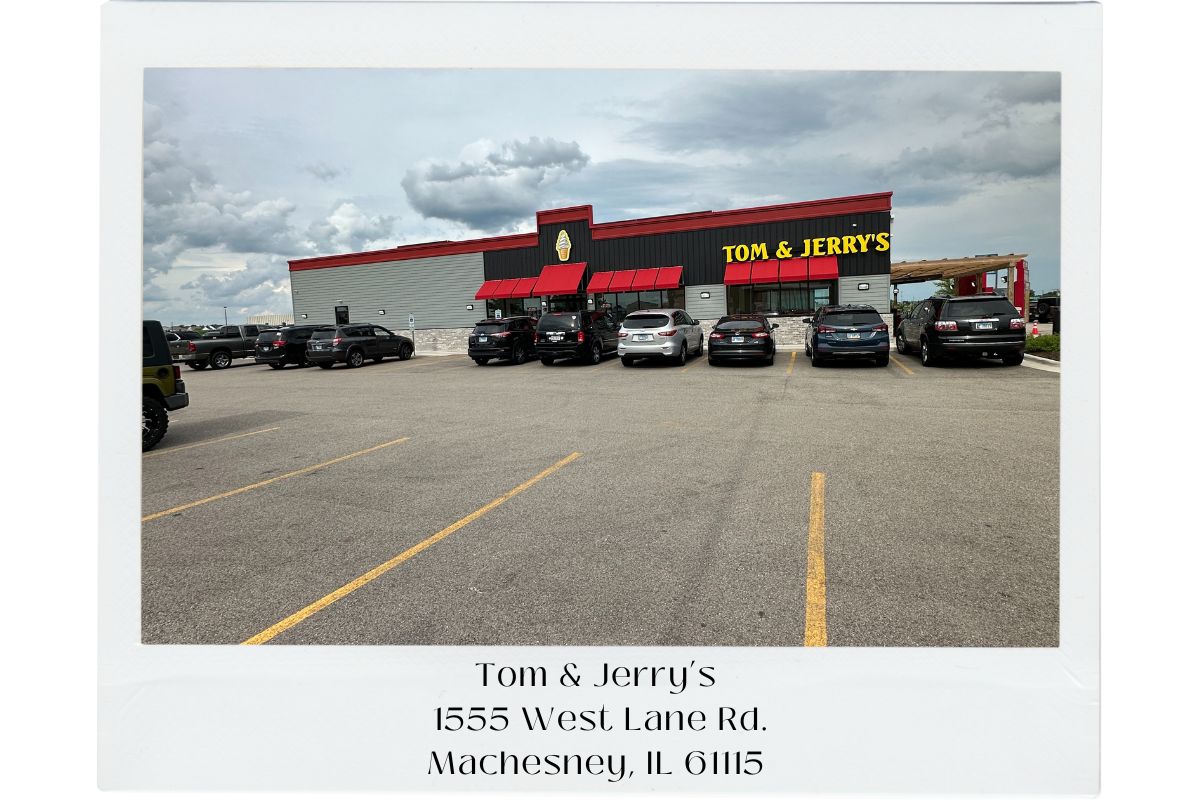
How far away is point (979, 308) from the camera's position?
1150 cm

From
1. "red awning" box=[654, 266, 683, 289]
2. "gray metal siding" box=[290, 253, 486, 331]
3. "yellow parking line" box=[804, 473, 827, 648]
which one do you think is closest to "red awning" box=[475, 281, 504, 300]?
"gray metal siding" box=[290, 253, 486, 331]

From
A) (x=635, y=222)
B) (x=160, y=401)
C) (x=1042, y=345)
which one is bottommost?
(x=160, y=401)

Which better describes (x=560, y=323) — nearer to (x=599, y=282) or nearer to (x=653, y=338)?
(x=653, y=338)

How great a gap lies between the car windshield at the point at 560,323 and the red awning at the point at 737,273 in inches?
300

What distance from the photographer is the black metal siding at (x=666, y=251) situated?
71.2 ft

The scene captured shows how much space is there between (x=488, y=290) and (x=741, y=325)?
1143cm

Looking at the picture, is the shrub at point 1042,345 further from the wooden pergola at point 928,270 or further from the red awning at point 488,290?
the red awning at point 488,290

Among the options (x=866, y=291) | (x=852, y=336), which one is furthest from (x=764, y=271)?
(x=852, y=336)

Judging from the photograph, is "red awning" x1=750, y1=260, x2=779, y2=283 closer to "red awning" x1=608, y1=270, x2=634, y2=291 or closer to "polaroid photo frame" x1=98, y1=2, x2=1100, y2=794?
"red awning" x1=608, y1=270, x2=634, y2=291

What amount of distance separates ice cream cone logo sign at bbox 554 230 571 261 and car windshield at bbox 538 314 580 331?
6861mm

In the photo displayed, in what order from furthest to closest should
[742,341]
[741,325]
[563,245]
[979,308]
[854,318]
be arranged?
1. [563,245]
2. [741,325]
3. [742,341]
4. [854,318]
5. [979,308]
